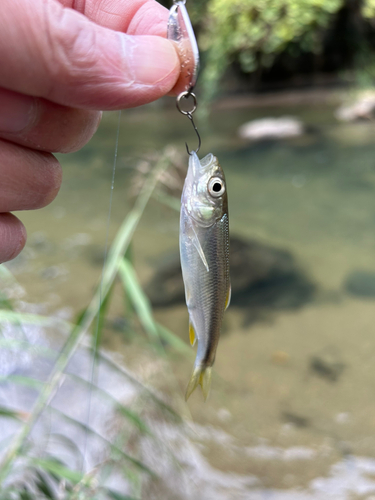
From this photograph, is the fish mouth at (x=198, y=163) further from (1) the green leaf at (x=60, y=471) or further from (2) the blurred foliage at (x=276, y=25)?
(2) the blurred foliage at (x=276, y=25)

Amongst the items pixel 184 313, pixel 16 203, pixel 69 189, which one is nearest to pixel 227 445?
pixel 184 313

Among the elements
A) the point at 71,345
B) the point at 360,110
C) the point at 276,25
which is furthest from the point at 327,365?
the point at 360,110

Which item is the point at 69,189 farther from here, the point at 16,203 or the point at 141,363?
the point at 16,203

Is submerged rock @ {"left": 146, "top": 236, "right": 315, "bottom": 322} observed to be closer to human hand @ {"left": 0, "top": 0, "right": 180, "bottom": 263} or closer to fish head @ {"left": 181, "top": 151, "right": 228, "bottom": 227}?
fish head @ {"left": 181, "top": 151, "right": 228, "bottom": 227}

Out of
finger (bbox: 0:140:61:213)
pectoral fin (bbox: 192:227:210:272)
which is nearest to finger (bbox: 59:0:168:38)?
finger (bbox: 0:140:61:213)

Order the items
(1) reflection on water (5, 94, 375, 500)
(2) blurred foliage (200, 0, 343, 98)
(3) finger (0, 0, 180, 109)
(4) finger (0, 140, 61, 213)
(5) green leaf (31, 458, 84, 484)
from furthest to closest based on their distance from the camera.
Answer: (2) blurred foliage (200, 0, 343, 98) → (1) reflection on water (5, 94, 375, 500) → (5) green leaf (31, 458, 84, 484) → (4) finger (0, 140, 61, 213) → (3) finger (0, 0, 180, 109)

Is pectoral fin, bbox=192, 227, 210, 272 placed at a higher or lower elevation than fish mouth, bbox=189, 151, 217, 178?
lower

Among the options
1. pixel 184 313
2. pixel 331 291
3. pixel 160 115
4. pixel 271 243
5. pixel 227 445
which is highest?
pixel 160 115
